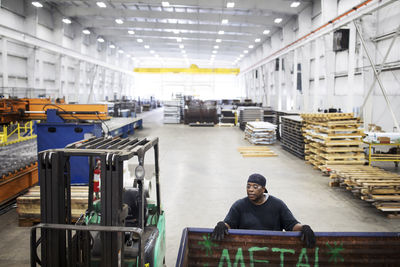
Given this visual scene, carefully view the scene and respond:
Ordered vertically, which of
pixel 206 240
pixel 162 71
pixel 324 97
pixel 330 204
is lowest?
pixel 330 204

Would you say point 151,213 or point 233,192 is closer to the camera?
point 151,213

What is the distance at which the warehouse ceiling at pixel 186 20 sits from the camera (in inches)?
698

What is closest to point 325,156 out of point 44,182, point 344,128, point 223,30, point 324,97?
point 344,128

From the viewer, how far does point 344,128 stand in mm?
8797

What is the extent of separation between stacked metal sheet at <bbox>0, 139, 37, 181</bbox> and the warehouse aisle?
3034 mm

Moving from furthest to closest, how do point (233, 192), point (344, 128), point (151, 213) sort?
1. point (344, 128)
2. point (233, 192)
3. point (151, 213)

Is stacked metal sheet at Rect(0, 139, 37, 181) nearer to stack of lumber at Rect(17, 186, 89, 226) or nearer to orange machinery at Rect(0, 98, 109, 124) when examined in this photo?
orange machinery at Rect(0, 98, 109, 124)

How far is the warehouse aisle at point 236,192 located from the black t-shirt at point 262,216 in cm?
118

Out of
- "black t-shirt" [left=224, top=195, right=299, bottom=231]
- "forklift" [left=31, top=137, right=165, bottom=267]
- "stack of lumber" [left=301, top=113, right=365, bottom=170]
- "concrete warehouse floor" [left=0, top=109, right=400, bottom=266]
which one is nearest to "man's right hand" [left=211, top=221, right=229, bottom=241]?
"black t-shirt" [left=224, top=195, right=299, bottom=231]

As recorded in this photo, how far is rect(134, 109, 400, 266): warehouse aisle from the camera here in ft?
18.0

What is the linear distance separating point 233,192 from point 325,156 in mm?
3097

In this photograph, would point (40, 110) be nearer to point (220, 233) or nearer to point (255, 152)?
point (220, 233)

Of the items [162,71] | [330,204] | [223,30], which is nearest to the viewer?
[330,204]

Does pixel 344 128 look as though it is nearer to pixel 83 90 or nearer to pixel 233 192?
pixel 233 192
